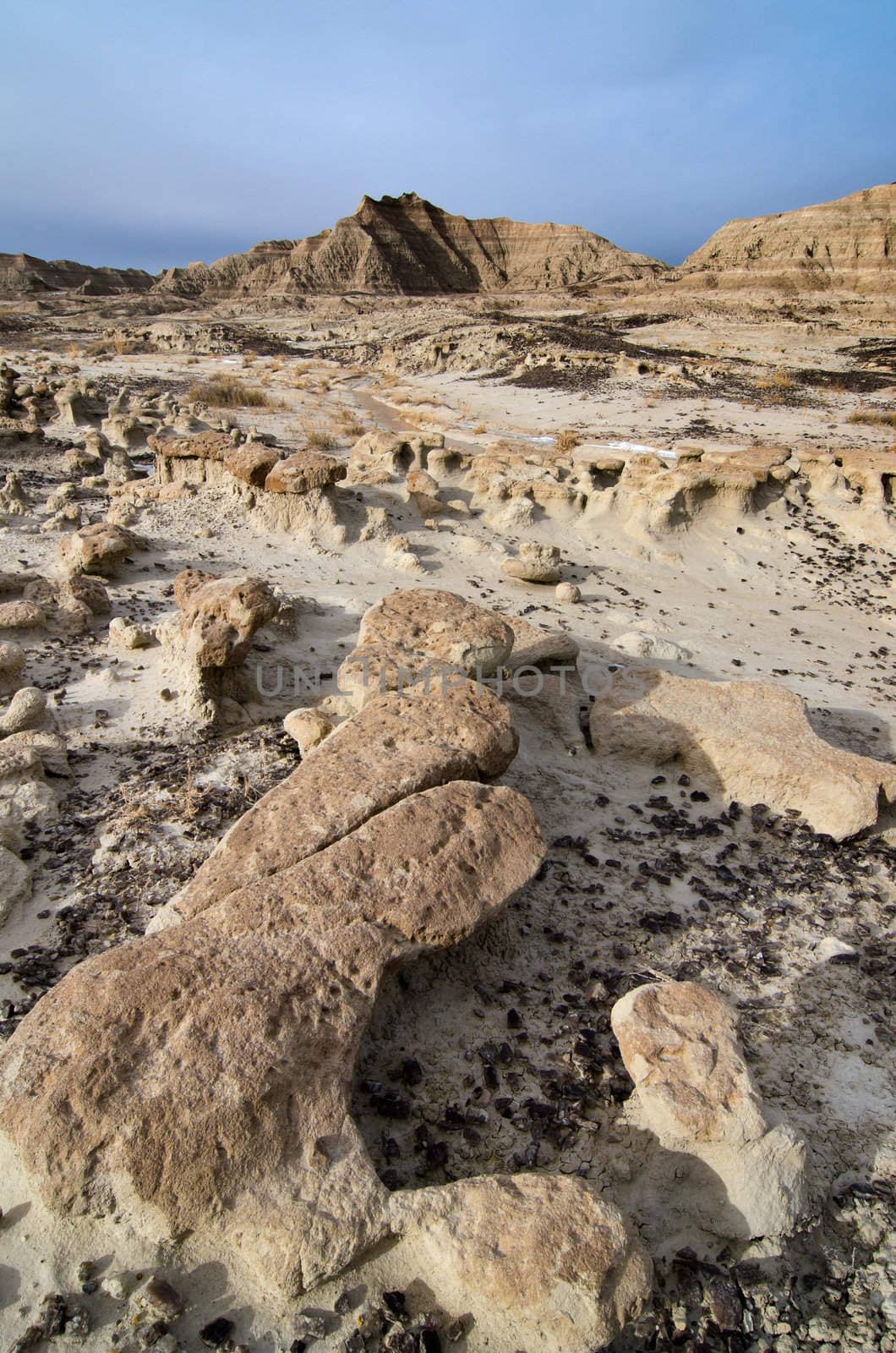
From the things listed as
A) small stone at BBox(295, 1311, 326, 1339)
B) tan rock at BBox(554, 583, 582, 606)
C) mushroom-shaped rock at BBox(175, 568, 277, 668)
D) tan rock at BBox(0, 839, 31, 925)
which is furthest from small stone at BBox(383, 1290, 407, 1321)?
tan rock at BBox(554, 583, 582, 606)

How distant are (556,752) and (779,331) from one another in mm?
27849

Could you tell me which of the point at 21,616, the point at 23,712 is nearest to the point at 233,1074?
the point at 23,712

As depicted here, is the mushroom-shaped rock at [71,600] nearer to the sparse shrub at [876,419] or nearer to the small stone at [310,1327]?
the small stone at [310,1327]

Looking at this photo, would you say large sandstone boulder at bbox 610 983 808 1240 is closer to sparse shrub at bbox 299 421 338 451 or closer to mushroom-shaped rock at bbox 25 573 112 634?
mushroom-shaped rock at bbox 25 573 112 634

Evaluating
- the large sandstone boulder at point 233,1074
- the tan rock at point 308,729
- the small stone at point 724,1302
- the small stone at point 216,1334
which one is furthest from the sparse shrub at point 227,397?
the small stone at point 724,1302

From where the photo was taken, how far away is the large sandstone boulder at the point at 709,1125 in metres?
1.90

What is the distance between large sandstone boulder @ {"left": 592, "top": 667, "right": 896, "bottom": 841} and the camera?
3607mm

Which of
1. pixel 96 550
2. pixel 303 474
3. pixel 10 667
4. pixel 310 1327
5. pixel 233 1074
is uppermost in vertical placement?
pixel 303 474

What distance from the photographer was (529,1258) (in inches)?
62.5

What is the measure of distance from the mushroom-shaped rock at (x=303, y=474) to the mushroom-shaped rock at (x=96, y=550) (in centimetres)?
177

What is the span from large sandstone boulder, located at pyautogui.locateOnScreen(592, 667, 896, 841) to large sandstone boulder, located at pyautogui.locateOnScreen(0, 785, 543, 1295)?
220 centimetres

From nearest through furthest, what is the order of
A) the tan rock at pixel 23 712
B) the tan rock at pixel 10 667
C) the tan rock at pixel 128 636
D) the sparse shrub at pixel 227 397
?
the tan rock at pixel 23 712 < the tan rock at pixel 10 667 < the tan rock at pixel 128 636 < the sparse shrub at pixel 227 397

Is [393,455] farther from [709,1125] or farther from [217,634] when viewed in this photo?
[709,1125]

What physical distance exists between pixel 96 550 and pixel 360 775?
439cm
